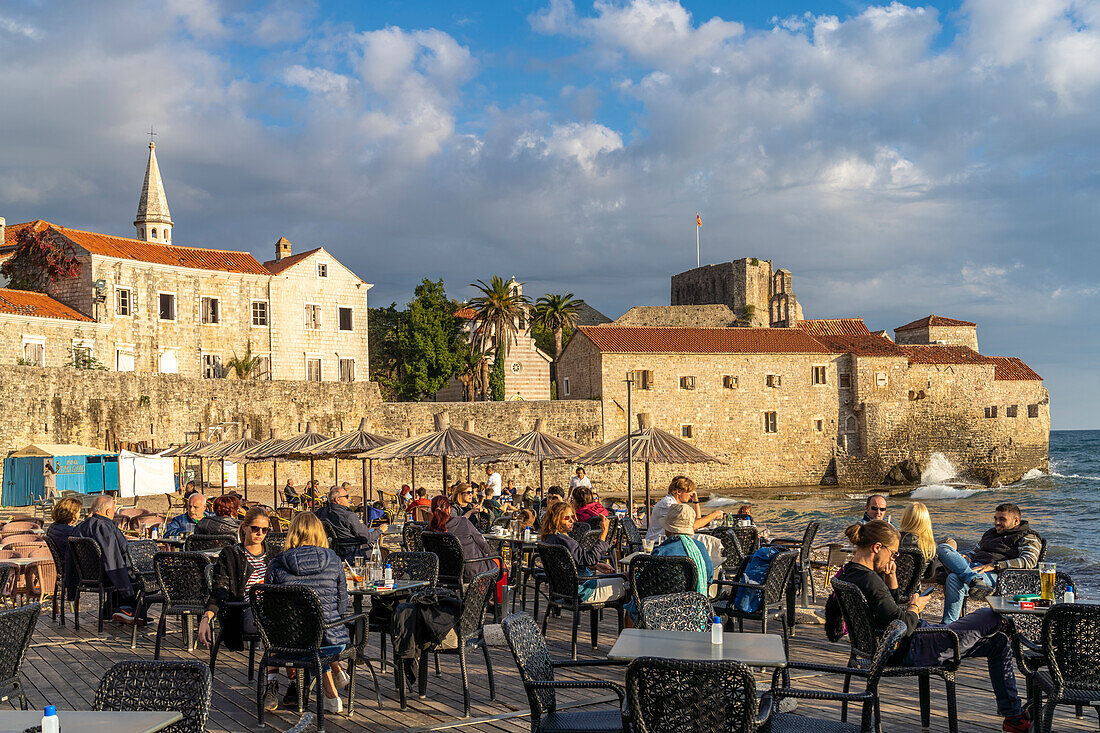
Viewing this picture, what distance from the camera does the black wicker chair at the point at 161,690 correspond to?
394 cm

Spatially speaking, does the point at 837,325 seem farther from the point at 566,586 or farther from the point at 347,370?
the point at 566,586

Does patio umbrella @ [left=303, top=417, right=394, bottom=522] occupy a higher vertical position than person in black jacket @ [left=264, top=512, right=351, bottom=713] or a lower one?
higher

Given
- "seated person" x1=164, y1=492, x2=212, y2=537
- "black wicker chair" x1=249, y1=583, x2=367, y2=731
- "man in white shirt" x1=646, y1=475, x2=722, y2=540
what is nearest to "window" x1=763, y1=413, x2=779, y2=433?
"man in white shirt" x1=646, y1=475, x2=722, y2=540

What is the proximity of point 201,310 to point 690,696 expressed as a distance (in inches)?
1563

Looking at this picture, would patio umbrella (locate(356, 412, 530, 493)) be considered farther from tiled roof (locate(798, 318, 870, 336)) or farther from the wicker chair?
tiled roof (locate(798, 318, 870, 336))

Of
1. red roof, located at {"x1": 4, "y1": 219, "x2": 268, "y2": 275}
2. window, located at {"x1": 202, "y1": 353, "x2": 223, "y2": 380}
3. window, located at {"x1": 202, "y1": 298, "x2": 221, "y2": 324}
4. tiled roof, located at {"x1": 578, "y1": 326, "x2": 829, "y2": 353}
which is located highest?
red roof, located at {"x1": 4, "y1": 219, "x2": 268, "y2": 275}

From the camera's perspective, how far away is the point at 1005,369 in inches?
2237

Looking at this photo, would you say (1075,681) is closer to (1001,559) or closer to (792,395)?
(1001,559)

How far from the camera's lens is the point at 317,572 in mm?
6527

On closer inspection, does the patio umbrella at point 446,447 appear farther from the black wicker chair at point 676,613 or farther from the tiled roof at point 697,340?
the tiled roof at point 697,340

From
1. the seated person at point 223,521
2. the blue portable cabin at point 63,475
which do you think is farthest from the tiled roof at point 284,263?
the seated person at point 223,521

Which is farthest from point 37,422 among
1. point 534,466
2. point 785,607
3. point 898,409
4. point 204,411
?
point 898,409

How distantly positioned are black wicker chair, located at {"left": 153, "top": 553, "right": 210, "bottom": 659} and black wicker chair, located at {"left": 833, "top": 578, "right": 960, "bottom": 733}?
5.37 m

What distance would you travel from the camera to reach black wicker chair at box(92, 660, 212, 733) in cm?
394
